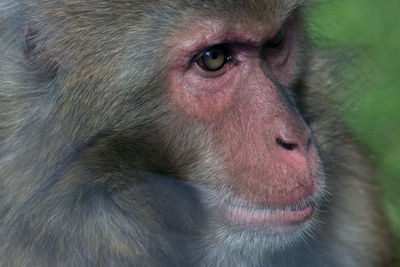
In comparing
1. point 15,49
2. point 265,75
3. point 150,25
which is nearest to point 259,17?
point 265,75

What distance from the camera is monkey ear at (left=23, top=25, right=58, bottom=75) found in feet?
9.25

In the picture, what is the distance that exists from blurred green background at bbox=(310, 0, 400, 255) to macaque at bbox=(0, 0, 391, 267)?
1.21 meters

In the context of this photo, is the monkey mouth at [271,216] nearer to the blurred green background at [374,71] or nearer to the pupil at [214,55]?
the pupil at [214,55]

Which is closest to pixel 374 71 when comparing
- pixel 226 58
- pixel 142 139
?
pixel 226 58

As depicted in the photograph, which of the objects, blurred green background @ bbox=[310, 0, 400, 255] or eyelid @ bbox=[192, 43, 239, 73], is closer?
eyelid @ bbox=[192, 43, 239, 73]

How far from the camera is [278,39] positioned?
3.25 meters

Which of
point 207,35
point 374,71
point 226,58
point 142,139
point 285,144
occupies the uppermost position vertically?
point 207,35

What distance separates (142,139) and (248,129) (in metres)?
0.40

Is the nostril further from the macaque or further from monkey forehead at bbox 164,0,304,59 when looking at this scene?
monkey forehead at bbox 164,0,304,59

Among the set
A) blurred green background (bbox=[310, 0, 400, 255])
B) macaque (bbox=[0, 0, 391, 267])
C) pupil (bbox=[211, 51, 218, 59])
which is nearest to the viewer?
macaque (bbox=[0, 0, 391, 267])

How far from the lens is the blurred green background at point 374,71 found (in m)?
4.16

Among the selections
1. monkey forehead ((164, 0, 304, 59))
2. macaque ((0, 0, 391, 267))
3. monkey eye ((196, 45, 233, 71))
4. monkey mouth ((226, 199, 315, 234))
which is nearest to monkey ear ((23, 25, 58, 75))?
macaque ((0, 0, 391, 267))

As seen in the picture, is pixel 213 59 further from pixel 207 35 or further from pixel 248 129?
pixel 248 129

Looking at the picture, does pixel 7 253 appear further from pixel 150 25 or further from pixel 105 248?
pixel 150 25
